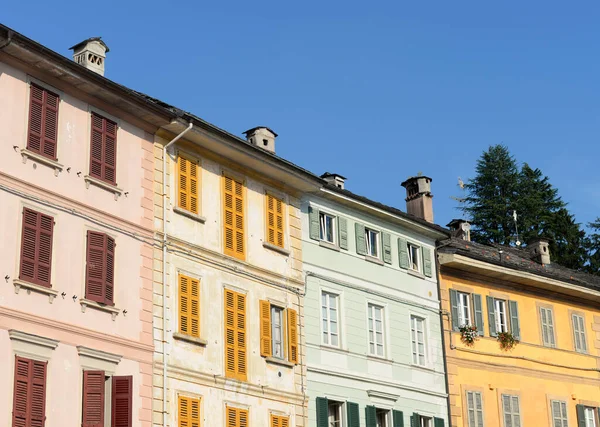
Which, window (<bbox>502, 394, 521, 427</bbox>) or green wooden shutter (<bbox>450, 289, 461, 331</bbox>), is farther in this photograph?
window (<bbox>502, 394, 521, 427</bbox>)

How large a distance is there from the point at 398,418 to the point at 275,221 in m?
7.71

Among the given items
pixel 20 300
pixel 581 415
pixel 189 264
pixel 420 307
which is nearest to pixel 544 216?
pixel 581 415

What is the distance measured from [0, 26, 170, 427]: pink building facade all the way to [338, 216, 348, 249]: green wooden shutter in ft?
27.7

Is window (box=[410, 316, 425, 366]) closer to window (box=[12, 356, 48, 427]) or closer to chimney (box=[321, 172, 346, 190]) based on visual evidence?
chimney (box=[321, 172, 346, 190])

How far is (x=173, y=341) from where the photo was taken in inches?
1168

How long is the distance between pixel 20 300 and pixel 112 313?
2.90 m

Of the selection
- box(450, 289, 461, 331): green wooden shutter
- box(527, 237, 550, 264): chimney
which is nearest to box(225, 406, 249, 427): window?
box(450, 289, 461, 331): green wooden shutter

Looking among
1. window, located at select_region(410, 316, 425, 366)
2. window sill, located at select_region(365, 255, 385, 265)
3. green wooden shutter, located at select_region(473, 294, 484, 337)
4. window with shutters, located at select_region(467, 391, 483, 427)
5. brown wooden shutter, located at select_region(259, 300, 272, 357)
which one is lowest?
window with shutters, located at select_region(467, 391, 483, 427)

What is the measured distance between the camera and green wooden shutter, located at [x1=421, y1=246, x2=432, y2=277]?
130 feet

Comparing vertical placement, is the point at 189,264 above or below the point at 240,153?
below

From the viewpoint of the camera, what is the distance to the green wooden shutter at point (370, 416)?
35.5 meters

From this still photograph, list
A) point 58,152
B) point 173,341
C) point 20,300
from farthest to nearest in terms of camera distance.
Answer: point 173,341 → point 58,152 → point 20,300

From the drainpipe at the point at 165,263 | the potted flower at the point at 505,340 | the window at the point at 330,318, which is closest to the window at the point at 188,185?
the drainpipe at the point at 165,263

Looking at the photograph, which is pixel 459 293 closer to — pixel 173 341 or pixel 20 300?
pixel 173 341
